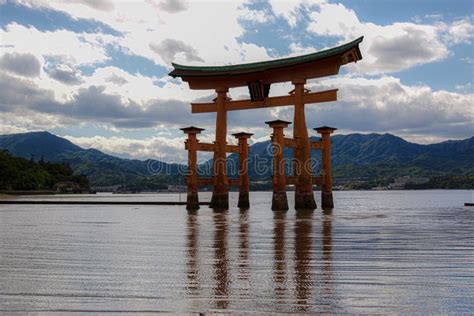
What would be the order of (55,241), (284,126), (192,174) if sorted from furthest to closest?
(192,174)
(284,126)
(55,241)

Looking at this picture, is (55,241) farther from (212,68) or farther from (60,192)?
(60,192)

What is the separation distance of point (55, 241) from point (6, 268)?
578cm

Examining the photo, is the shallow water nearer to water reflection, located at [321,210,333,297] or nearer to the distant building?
water reflection, located at [321,210,333,297]

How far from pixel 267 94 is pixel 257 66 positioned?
96.6 inches

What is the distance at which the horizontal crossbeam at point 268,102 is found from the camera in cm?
3456

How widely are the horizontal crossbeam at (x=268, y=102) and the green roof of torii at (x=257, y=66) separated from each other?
2492mm

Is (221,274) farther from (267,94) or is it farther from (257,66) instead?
(267,94)

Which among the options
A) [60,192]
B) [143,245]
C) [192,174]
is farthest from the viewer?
[60,192]

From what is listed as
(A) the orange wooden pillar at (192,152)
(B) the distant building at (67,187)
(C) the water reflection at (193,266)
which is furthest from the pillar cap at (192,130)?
(B) the distant building at (67,187)

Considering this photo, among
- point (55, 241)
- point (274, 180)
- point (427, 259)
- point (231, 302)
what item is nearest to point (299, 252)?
point (427, 259)

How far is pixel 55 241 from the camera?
572 inches

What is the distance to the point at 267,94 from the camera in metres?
38.4

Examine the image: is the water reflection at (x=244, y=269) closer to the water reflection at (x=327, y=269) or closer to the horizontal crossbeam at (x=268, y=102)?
the water reflection at (x=327, y=269)

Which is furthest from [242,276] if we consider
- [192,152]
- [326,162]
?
[326,162]
